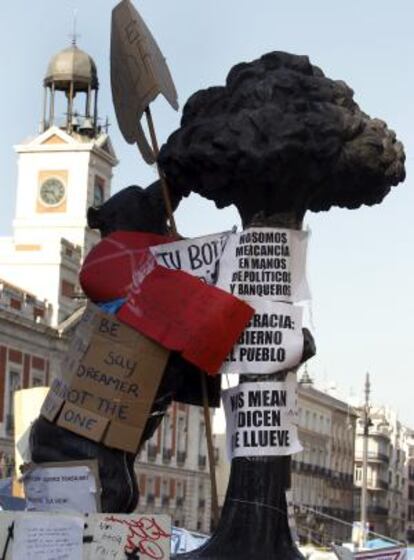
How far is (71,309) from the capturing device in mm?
49969

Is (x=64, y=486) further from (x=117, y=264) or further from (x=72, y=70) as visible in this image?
(x=72, y=70)

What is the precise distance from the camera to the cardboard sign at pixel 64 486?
22.8 feet

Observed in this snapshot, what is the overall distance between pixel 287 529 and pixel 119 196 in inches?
75.9

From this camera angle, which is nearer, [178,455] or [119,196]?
[119,196]

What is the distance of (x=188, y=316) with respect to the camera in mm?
6988

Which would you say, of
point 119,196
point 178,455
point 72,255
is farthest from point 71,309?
point 119,196

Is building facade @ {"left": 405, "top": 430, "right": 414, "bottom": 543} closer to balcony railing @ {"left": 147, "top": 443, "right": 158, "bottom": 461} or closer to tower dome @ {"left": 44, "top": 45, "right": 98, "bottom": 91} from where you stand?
balcony railing @ {"left": 147, "top": 443, "right": 158, "bottom": 461}

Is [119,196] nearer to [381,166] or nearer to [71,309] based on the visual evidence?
[381,166]

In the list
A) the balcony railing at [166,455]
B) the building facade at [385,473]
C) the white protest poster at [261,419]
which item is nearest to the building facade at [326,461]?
the building facade at [385,473]

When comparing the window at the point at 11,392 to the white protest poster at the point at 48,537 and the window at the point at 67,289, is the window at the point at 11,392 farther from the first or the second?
the white protest poster at the point at 48,537

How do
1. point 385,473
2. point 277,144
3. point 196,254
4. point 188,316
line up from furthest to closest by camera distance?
point 385,473, point 196,254, point 188,316, point 277,144

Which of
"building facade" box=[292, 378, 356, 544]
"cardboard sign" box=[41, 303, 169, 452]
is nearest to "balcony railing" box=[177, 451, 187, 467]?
"building facade" box=[292, 378, 356, 544]

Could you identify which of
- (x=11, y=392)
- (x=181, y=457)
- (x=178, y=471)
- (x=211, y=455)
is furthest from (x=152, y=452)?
(x=211, y=455)

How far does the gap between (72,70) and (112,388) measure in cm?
4692
